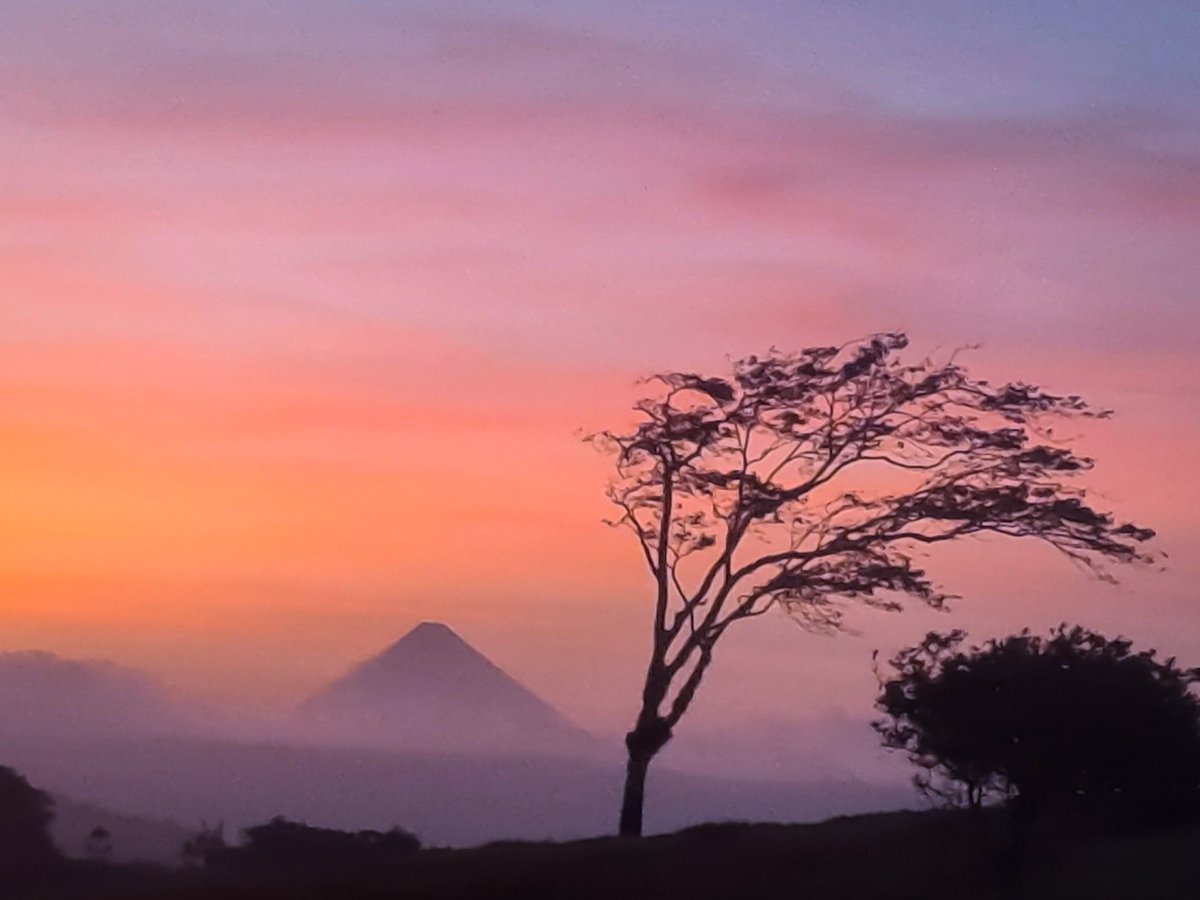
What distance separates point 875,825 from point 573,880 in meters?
11.0

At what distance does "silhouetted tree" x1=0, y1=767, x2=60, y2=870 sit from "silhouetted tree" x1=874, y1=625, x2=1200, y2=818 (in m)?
17.2

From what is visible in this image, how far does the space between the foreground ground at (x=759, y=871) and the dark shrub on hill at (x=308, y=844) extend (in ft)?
12.2

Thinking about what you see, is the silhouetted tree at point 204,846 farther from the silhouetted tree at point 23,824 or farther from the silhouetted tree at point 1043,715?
the silhouetted tree at point 1043,715

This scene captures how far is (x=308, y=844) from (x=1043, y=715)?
16.5 meters

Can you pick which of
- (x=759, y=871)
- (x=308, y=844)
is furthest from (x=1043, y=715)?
(x=308, y=844)

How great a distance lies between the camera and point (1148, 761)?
35.0m

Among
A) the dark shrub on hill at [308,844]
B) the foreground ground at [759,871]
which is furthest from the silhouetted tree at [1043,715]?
the dark shrub on hill at [308,844]

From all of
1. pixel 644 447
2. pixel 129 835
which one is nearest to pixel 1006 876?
pixel 644 447

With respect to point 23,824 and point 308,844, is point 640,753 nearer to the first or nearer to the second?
point 308,844

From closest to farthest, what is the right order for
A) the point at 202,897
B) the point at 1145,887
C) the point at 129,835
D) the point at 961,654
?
the point at 202,897, the point at 1145,887, the point at 961,654, the point at 129,835

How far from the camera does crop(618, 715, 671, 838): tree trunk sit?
123ft

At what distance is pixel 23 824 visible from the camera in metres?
40.2

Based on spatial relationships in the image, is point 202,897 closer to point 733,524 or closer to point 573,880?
point 573,880

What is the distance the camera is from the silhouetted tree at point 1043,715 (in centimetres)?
3234
